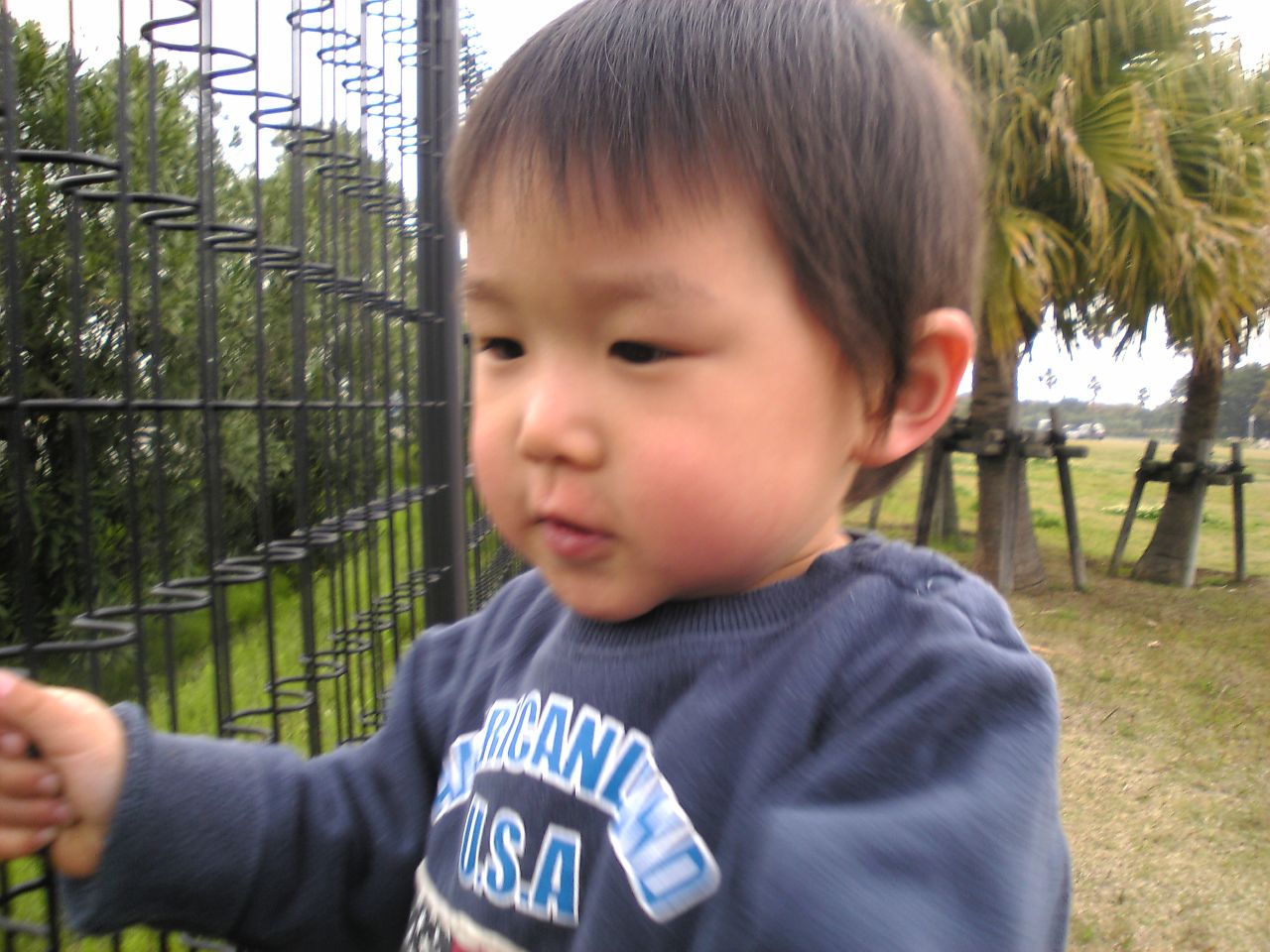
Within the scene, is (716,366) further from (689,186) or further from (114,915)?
(114,915)

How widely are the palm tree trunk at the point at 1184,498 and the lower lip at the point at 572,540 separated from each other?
8162 mm

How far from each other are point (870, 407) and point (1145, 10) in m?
6.34

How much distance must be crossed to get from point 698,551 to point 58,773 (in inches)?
24.6

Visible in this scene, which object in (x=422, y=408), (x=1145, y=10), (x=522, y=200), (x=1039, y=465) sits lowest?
(x=1039, y=465)

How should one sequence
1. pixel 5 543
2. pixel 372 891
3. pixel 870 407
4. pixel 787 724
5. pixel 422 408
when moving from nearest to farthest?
pixel 787 724, pixel 870 407, pixel 372 891, pixel 5 543, pixel 422 408

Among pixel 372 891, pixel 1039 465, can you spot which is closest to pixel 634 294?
pixel 372 891

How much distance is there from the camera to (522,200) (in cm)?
94

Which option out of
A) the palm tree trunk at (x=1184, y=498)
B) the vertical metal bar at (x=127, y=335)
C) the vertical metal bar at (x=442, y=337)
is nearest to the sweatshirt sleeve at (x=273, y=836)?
the vertical metal bar at (x=127, y=335)

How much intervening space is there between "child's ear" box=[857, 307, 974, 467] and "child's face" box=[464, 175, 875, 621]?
0.09 meters

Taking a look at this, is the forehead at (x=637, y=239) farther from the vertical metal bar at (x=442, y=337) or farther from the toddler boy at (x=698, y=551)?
the vertical metal bar at (x=442, y=337)

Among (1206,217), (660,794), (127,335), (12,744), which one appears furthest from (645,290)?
(1206,217)

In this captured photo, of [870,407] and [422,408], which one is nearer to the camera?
[870,407]

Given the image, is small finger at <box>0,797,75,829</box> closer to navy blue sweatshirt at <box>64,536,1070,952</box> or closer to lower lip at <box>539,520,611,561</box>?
navy blue sweatshirt at <box>64,536,1070,952</box>

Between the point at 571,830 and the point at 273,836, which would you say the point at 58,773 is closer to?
the point at 273,836
